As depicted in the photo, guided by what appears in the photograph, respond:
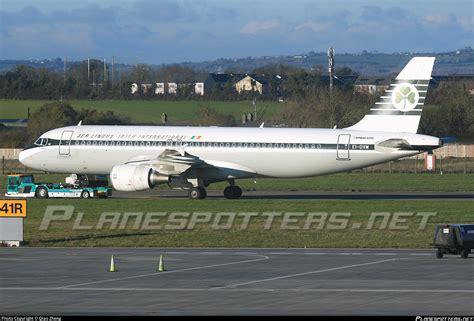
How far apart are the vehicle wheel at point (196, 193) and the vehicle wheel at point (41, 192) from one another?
8293 mm

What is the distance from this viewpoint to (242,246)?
39.4 metres

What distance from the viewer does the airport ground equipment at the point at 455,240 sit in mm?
34844

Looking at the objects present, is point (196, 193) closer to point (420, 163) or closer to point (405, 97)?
point (405, 97)

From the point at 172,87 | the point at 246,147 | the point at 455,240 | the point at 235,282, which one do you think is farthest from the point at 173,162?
the point at 172,87

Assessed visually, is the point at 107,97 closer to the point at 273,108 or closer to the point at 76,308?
the point at 273,108

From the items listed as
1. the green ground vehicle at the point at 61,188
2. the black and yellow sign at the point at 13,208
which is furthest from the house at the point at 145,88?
the black and yellow sign at the point at 13,208

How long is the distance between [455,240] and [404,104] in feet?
80.3

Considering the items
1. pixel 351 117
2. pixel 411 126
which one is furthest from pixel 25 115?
pixel 411 126

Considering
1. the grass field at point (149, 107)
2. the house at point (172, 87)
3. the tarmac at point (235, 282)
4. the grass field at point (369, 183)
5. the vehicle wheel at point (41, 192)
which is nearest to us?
the tarmac at point (235, 282)

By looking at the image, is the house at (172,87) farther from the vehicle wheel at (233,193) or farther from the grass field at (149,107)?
the vehicle wheel at (233,193)

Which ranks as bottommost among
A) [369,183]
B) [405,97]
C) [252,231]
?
[369,183]

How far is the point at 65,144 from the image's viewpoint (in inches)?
2387

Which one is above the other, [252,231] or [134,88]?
[252,231]

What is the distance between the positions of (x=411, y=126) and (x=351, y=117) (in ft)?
157
